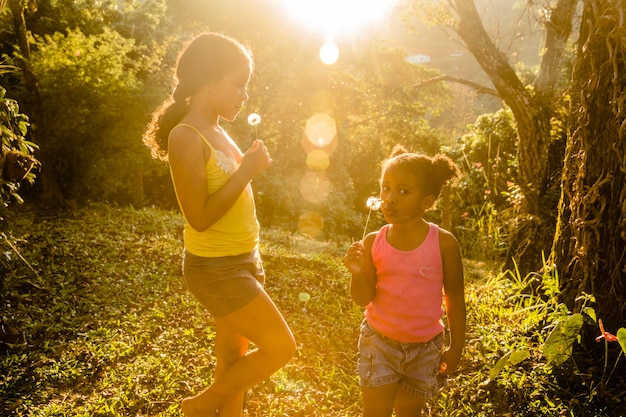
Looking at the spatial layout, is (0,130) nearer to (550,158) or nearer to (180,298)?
(180,298)

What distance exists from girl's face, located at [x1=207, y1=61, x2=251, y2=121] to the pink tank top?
3.24ft

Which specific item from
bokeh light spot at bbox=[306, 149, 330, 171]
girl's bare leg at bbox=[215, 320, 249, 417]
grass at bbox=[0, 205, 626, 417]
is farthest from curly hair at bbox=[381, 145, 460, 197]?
bokeh light spot at bbox=[306, 149, 330, 171]

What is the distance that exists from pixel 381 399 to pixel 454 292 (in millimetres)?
572

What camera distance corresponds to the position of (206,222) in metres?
2.05

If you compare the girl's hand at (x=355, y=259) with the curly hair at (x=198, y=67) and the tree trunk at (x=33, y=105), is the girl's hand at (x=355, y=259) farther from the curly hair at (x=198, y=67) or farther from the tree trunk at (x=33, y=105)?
the tree trunk at (x=33, y=105)

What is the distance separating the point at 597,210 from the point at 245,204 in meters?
2.49

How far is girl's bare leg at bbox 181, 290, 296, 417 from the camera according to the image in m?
2.15

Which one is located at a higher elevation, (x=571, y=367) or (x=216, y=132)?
(x=216, y=132)

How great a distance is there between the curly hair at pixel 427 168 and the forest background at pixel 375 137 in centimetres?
137

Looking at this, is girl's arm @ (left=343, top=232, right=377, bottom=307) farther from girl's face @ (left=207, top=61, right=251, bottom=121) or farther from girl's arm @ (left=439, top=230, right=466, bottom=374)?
girl's face @ (left=207, top=61, right=251, bottom=121)

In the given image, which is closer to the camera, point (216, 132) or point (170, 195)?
point (216, 132)

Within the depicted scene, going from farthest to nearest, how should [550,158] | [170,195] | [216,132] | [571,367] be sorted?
1. [170,195]
2. [550,158]
3. [571,367]
4. [216,132]

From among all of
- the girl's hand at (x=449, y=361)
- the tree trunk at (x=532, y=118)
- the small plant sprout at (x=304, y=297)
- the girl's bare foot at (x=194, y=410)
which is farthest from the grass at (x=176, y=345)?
the girl's hand at (x=449, y=361)

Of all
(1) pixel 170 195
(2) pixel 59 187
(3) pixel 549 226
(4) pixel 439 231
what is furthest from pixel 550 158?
(1) pixel 170 195
